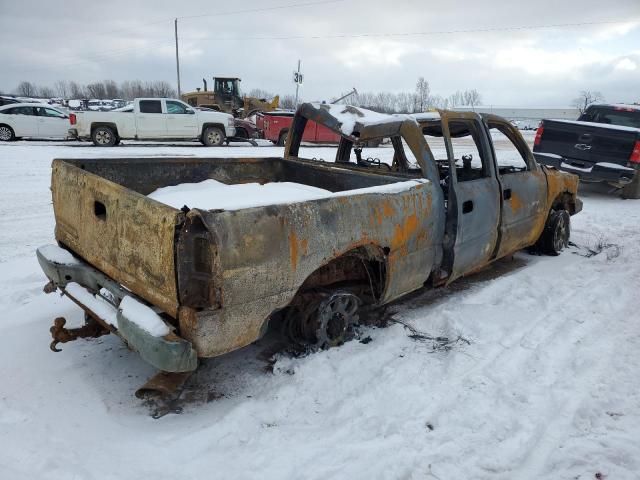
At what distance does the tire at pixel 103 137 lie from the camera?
15.5 meters

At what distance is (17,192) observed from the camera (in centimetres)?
812

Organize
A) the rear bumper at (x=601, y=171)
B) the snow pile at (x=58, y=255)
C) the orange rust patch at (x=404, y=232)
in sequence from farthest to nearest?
1. the rear bumper at (x=601, y=171)
2. the orange rust patch at (x=404, y=232)
3. the snow pile at (x=58, y=255)

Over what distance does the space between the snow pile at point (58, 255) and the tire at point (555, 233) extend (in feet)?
17.0

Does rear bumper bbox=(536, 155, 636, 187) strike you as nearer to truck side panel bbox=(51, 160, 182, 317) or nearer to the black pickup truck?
the black pickup truck

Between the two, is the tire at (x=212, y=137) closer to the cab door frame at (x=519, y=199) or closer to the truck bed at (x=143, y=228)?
the truck bed at (x=143, y=228)

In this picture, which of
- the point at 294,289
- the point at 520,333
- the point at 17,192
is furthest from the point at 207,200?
the point at 17,192

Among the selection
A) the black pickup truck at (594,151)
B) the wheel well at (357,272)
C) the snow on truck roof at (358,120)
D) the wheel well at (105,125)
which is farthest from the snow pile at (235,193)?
the wheel well at (105,125)

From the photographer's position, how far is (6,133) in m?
16.3

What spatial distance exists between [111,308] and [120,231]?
480 millimetres

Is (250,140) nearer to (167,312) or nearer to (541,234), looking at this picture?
(541,234)

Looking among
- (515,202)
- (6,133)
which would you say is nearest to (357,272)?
(515,202)

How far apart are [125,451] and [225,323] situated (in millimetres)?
826

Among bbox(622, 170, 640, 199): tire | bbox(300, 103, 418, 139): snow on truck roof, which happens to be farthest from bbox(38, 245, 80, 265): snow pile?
bbox(622, 170, 640, 199): tire

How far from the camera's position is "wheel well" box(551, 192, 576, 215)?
6.11 metres
